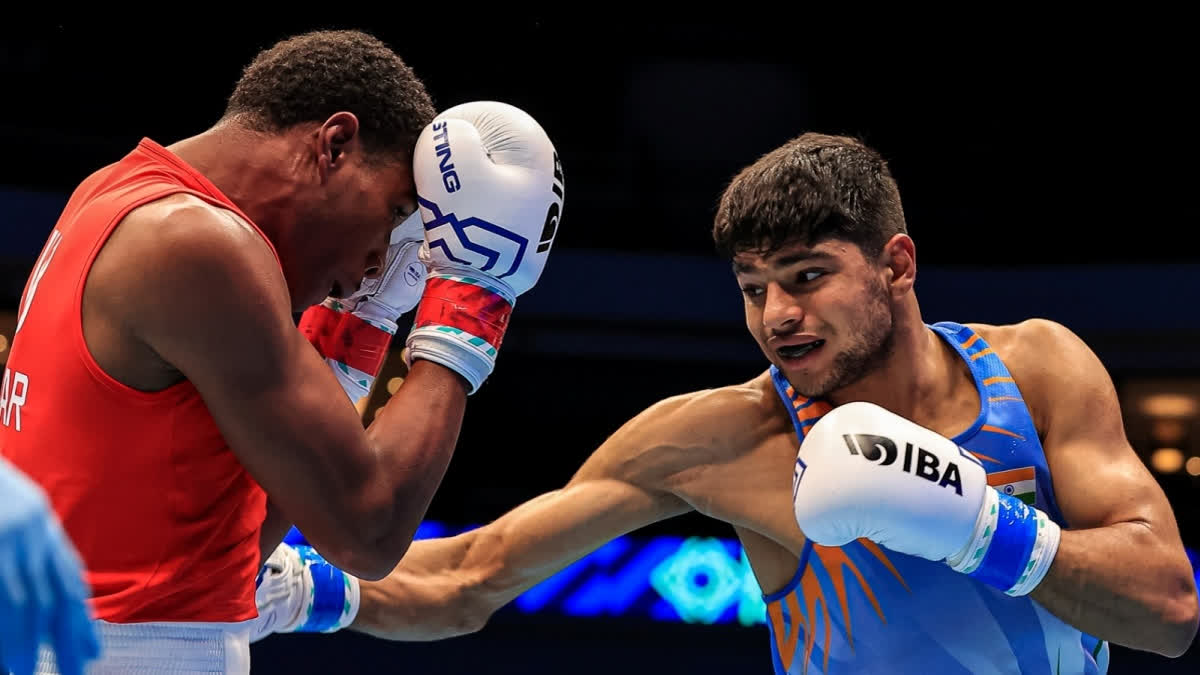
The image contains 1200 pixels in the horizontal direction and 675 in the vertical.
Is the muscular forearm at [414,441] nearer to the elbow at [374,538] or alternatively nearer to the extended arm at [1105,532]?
the elbow at [374,538]

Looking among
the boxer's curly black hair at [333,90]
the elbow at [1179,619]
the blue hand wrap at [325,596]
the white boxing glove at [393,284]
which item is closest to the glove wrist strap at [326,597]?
the blue hand wrap at [325,596]

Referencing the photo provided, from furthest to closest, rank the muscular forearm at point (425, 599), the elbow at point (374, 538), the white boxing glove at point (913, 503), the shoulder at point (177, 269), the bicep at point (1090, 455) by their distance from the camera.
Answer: the muscular forearm at point (425, 599) → the bicep at point (1090, 455) → the white boxing glove at point (913, 503) → the elbow at point (374, 538) → the shoulder at point (177, 269)

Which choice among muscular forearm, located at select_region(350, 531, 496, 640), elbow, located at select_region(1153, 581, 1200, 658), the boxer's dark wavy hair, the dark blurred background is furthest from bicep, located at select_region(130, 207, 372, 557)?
the dark blurred background

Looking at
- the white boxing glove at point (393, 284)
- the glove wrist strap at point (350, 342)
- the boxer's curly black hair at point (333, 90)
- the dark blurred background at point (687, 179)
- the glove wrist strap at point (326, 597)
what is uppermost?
the boxer's curly black hair at point (333, 90)

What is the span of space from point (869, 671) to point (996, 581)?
1.35ft

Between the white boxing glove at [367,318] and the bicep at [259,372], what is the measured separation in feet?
1.86

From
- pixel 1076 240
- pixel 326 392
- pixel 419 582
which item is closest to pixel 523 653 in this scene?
pixel 1076 240

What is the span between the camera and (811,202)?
2703 millimetres

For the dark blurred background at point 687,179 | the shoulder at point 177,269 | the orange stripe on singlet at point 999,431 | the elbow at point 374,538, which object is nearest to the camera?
the shoulder at point 177,269

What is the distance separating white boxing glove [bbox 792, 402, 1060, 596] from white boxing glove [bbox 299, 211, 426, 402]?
85cm

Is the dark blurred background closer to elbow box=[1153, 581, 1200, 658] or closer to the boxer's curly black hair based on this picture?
elbow box=[1153, 581, 1200, 658]

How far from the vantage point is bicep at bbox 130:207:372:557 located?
1.78 m

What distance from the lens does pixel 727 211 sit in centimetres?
281

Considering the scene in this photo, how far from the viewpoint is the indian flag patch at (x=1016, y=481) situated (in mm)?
2631
